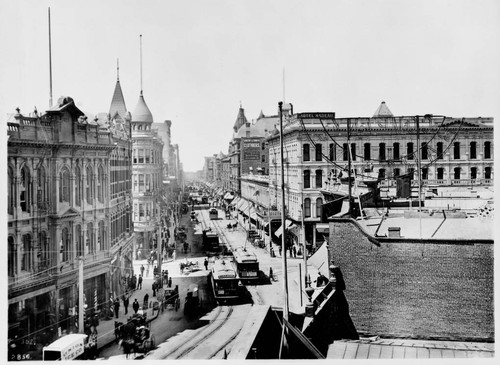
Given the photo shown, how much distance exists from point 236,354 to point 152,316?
8831mm

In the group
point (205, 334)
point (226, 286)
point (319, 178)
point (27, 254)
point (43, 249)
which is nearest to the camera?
point (27, 254)

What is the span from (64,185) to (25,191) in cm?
195

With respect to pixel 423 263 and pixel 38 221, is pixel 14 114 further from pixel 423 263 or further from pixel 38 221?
pixel 423 263

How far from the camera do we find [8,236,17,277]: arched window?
583 inches

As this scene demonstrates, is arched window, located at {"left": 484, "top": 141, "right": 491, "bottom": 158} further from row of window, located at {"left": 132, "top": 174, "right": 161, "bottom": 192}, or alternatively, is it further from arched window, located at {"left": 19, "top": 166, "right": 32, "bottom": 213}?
arched window, located at {"left": 19, "top": 166, "right": 32, "bottom": 213}

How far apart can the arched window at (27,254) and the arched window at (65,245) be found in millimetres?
1506

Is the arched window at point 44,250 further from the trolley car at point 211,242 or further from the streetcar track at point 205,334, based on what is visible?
the trolley car at point 211,242

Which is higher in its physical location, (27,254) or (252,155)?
(252,155)

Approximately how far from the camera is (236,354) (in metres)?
12.3

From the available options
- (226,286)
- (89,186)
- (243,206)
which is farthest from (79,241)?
(243,206)

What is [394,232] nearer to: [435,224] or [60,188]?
[435,224]

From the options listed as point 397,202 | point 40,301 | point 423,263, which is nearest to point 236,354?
point 423,263

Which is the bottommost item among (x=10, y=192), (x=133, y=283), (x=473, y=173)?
(x=133, y=283)

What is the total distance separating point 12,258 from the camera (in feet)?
48.9
